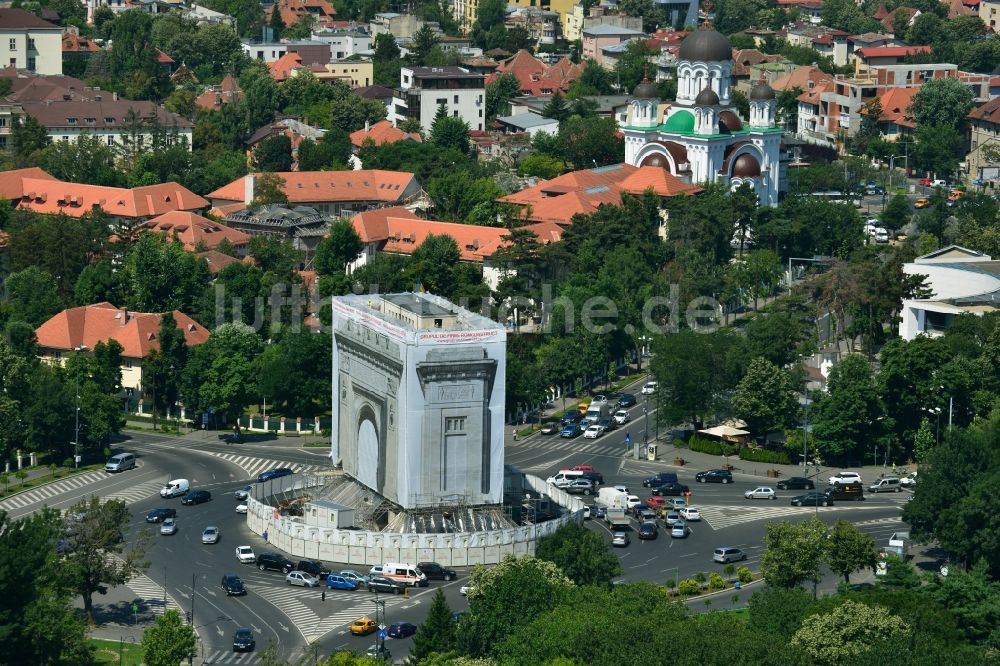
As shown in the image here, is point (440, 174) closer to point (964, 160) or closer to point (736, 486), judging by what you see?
point (964, 160)

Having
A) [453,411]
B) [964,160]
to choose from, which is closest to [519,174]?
[964,160]

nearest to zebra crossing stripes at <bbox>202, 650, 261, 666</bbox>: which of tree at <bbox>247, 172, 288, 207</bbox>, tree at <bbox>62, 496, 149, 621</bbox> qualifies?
tree at <bbox>62, 496, 149, 621</bbox>

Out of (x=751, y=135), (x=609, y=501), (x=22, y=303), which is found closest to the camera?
(x=609, y=501)

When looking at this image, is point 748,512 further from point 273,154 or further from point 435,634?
point 273,154

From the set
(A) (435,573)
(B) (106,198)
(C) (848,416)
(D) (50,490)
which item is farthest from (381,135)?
(A) (435,573)

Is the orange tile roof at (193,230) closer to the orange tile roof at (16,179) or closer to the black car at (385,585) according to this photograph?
the orange tile roof at (16,179)

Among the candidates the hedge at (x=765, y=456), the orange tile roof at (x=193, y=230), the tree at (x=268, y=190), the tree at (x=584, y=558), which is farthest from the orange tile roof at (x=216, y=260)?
the tree at (x=584, y=558)
